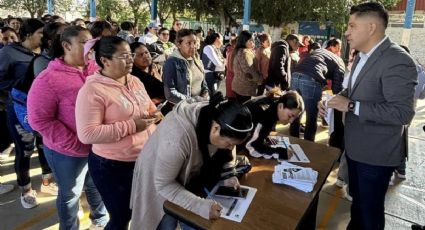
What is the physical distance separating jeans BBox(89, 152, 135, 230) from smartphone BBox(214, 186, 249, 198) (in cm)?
59

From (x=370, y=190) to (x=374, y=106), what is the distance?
623mm

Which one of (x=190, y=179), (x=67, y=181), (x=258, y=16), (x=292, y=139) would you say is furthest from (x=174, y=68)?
(x=258, y=16)

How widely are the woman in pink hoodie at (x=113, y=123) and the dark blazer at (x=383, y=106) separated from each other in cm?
140

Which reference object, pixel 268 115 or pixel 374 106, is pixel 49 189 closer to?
pixel 268 115

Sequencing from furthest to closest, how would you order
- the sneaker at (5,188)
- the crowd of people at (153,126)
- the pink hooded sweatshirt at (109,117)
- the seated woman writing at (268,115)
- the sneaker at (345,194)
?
the sneaker at (345,194) < the sneaker at (5,188) < the seated woman writing at (268,115) < the pink hooded sweatshirt at (109,117) < the crowd of people at (153,126)

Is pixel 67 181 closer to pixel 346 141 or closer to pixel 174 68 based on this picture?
pixel 174 68

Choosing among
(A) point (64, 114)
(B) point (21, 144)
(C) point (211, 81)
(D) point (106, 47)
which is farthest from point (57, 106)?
(C) point (211, 81)

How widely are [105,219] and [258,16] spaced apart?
702 inches

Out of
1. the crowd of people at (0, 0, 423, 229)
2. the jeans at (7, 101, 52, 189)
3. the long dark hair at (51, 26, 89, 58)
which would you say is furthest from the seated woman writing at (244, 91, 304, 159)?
the jeans at (7, 101, 52, 189)

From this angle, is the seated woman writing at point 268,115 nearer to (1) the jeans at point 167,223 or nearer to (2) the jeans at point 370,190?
(2) the jeans at point 370,190

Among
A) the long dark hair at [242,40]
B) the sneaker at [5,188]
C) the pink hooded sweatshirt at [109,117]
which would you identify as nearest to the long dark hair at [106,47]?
the pink hooded sweatshirt at [109,117]

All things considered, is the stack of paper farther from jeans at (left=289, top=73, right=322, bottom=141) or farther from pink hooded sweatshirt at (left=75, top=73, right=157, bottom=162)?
jeans at (left=289, top=73, right=322, bottom=141)

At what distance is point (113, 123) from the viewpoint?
6.35ft

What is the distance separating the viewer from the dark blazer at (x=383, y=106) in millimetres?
2020
